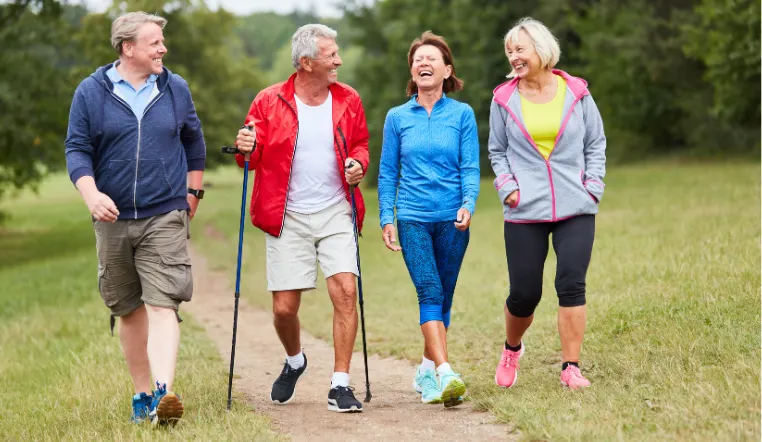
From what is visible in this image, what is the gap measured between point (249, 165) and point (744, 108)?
24.9m

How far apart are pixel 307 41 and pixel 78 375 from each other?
3.54 meters

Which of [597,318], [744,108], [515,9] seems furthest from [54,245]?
[515,9]

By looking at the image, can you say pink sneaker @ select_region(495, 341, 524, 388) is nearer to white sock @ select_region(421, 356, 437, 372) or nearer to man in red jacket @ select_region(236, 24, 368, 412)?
white sock @ select_region(421, 356, 437, 372)

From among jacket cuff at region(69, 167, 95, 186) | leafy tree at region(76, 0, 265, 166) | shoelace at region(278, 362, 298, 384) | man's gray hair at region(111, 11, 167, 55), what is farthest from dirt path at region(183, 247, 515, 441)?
leafy tree at region(76, 0, 265, 166)

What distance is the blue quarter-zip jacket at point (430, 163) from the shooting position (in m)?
6.43

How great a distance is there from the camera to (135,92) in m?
5.91

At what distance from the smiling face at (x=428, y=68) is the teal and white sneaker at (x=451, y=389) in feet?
6.10

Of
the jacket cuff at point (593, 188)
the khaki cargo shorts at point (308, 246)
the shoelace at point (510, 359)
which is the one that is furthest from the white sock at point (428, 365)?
the jacket cuff at point (593, 188)

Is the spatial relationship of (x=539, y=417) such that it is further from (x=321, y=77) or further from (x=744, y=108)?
(x=744, y=108)

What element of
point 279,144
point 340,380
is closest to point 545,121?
point 279,144

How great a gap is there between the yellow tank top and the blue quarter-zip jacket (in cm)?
40

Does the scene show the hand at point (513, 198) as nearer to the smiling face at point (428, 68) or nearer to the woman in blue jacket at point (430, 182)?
the woman in blue jacket at point (430, 182)

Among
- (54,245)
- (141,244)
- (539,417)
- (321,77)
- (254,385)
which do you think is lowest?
(54,245)

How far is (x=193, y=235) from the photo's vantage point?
26375mm
